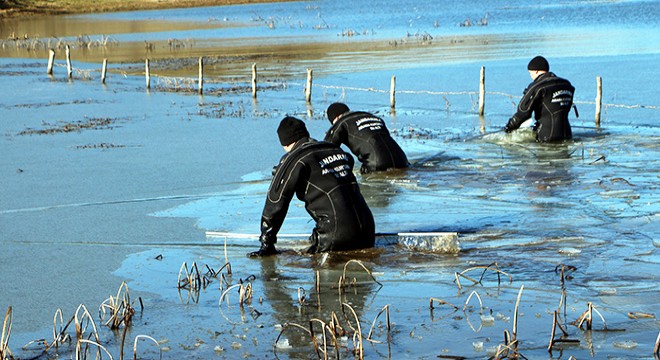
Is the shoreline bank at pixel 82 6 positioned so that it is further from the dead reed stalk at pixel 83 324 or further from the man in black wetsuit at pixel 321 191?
the dead reed stalk at pixel 83 324

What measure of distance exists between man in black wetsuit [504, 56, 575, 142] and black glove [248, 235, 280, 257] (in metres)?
7.22

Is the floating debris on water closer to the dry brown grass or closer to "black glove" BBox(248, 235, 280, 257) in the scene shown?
"black glove" BBox(248, 235, 280, 257)

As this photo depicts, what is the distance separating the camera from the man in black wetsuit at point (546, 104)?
15.1 metres

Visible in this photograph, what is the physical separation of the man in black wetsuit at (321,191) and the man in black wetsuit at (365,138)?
4.01 metres

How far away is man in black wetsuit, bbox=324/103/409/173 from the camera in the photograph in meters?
13.0

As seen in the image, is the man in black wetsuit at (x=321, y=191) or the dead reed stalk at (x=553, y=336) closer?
the dead reed stalk at (x=553, y=336)

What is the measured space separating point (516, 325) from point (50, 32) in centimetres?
6318

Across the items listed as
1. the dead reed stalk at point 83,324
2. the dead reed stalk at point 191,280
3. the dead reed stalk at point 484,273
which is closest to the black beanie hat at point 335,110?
the dead reed stalk at point 191,280

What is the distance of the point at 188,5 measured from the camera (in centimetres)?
9431

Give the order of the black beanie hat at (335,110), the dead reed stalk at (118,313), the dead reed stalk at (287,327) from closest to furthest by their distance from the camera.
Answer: the dead reed stalk at (287,327) → the dead reed stalk at (118,313) → the black beanie hat at (335,110)

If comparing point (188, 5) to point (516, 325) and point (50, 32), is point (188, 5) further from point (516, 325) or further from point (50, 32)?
point (516, 325)

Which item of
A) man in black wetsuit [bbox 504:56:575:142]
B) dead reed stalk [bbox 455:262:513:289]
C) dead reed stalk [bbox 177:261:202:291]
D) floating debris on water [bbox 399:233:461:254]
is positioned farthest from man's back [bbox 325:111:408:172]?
dead reed stalk [bbox 455:262:513:289]

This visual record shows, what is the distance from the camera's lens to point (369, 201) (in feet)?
39.5

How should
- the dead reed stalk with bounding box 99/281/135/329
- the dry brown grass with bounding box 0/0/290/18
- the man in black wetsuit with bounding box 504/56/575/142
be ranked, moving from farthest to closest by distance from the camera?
the dry brown grass with bounding box 0/0/290/18, the man in black wetsuit with bounding box 504/56/575/142, the dead reed stalk with bounding box 99/281/135/329
